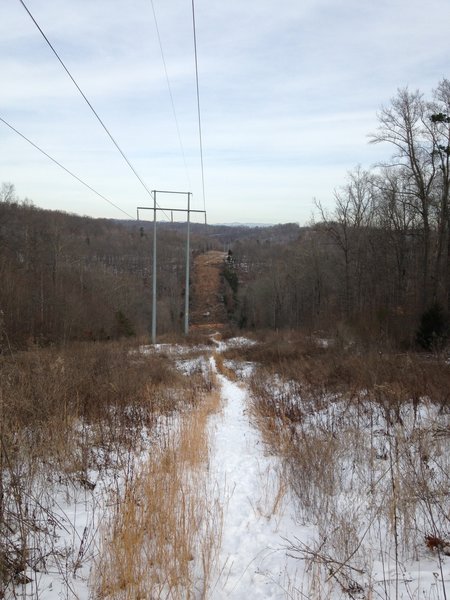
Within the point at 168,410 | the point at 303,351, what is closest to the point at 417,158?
the point at 303,351

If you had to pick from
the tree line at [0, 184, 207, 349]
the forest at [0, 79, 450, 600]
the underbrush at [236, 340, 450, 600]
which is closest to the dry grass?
the forest at [0, 79, 450, 600]

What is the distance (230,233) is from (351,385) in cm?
16009

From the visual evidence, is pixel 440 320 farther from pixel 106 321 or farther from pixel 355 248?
pixel 106 321

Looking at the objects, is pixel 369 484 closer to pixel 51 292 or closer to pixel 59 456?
pixel 59 456

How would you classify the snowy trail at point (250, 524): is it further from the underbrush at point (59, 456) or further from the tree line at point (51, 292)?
the tree line at point (51, 292)

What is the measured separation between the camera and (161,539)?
3.09 m

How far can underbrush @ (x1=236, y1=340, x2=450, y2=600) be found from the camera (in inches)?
112

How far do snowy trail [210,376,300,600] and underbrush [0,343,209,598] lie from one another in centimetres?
99

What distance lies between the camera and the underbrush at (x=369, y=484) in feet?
9.37

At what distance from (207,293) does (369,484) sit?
3660 inches

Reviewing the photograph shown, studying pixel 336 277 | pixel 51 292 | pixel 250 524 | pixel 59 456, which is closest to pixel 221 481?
pixel 250 524

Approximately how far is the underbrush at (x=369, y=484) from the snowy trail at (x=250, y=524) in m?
0.16

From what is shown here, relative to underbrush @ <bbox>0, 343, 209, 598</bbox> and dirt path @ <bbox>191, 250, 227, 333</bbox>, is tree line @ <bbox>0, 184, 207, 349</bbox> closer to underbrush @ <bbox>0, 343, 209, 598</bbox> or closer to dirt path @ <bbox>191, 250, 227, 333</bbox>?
underbrush @ <bbox>0, 343, 209, 598</bbox>

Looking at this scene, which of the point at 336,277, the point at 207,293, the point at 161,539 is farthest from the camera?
the point at 207,293
